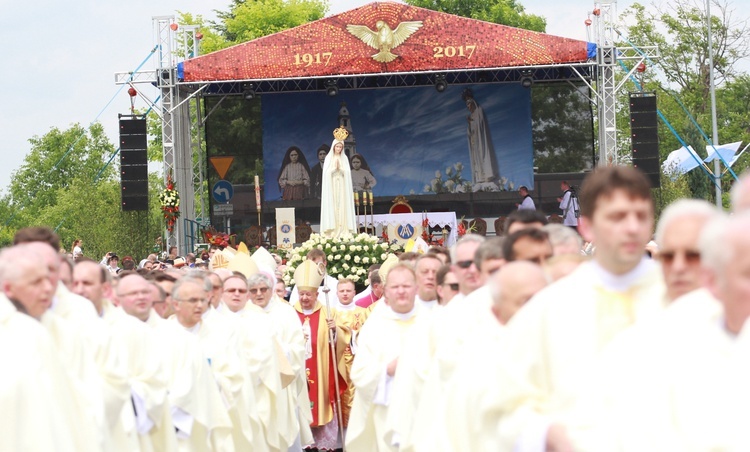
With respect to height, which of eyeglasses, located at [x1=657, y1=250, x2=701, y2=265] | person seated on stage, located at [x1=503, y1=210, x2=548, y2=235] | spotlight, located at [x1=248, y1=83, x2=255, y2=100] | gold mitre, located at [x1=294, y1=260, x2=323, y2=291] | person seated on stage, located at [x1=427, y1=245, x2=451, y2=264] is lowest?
gold mitre, located at [x1=294, y1=260, x2=323, y2=291]

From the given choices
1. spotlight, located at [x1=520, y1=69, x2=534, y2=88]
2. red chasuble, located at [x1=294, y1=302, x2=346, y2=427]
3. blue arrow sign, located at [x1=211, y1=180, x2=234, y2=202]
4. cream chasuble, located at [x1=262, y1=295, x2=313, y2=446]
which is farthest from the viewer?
blue arrow sign, located at [x1=211, y1=180, x2=234, y2=202]

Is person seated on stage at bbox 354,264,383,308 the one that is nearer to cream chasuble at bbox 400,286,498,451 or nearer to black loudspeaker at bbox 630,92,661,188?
cream chasuble at bbox 400,286,498,451

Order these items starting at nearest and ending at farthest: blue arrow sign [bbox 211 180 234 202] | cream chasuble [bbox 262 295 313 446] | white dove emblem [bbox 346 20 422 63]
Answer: cream chasuble [bbox 262 295 313 446]
white dove emblem [bbox 346 20 422 63]
blue arrow sign [bbox 211 180 234 202]

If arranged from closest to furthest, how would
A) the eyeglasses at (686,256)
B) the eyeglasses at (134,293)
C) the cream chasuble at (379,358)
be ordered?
the eyeglasses at (686,256) → the eyeglasses at (134,293) → the cream chasuble at (379,358)

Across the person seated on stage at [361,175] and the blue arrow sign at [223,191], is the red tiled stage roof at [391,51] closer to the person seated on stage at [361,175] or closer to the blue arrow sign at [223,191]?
the blue arrow sign at [223,191]

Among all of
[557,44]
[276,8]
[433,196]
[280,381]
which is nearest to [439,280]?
[280,381]

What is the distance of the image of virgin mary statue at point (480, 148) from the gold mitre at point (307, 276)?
18.6 meters

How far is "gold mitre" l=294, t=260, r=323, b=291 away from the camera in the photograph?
47.7ft

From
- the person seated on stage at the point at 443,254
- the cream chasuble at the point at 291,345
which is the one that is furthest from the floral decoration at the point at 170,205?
the person seated on stage at the point at 443,254

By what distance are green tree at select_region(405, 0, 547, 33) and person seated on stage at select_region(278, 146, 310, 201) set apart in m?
18.3

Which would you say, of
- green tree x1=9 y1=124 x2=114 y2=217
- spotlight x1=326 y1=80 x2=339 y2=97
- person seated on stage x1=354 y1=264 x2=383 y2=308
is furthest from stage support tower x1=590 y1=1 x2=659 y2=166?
green tree x1=9 y1=124 x2=114 y2=217

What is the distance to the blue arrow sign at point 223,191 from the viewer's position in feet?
107

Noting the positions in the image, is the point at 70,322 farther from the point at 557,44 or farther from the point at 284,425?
the point at 557,44

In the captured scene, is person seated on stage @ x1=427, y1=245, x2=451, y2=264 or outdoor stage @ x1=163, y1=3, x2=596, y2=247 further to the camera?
outdoor stage @ x1=163, y1=3, x2=596, y2=247
